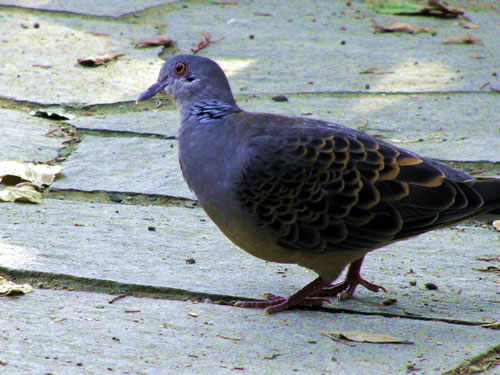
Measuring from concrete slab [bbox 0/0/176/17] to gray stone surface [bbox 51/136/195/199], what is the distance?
2573mm

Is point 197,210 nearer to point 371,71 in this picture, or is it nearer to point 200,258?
point 200,258

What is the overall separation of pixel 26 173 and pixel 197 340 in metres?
1.69

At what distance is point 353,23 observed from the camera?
6930 mm

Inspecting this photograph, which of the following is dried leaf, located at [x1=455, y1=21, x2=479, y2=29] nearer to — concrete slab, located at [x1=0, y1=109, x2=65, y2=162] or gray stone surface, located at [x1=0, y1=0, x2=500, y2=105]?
gray stone surface, located at [x1=0, y1=0, x2=500, y2=105]

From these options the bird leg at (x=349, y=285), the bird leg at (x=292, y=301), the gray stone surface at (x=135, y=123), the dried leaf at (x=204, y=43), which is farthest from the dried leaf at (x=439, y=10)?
the bird leg at (x=292, y=301)

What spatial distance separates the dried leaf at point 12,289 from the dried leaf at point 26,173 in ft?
3.42

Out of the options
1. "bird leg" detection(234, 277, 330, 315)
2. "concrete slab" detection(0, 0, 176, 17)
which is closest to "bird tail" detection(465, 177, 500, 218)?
"bird leg" detection(234, 277, 330, 315)

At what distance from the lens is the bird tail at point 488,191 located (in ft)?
10.2

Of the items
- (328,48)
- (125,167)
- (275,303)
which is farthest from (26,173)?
(328,48)

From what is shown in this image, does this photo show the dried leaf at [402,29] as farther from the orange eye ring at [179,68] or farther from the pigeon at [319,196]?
the pigeon at [319,196]

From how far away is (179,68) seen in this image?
3609 millimetres

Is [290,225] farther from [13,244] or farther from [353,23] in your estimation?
[353,23]

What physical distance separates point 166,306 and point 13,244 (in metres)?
0.79

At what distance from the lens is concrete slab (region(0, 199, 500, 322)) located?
3051 mm
